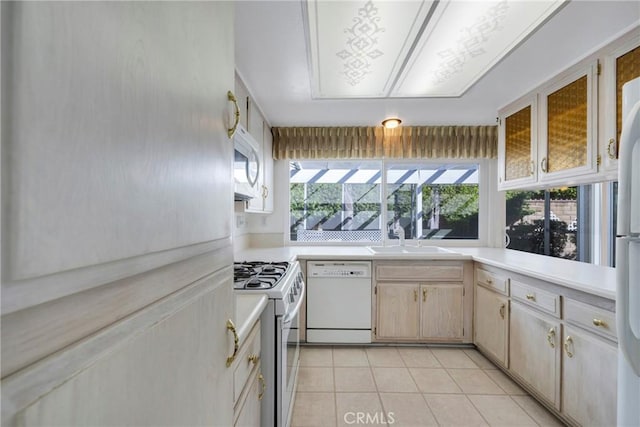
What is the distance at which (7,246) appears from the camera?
0.72ft

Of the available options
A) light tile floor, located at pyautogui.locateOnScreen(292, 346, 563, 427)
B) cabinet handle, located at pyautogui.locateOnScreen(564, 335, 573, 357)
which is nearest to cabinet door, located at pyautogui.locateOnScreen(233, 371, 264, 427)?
light tile floor, located at pyautogui.locateOnScreen(292, 346, 563, 427)

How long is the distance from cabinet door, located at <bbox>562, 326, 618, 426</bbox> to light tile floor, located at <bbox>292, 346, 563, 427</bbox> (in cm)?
33

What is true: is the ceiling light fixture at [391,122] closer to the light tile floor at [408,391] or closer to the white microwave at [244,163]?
the white microwave at [244,163]

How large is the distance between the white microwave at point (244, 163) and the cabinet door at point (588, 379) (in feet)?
6.96

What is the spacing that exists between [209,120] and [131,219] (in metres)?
0.32

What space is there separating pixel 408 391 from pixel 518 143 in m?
2.27

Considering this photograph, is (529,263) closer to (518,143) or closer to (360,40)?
(518,143)

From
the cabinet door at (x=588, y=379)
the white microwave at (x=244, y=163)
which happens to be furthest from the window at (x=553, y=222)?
the white microwave at (x=244, y=163)

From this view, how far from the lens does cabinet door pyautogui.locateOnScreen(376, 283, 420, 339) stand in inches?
112

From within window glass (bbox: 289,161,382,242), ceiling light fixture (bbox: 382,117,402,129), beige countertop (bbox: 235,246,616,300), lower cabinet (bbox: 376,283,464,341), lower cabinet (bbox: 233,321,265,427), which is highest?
ceiling light fixture (bbox: 382,117,402,129)

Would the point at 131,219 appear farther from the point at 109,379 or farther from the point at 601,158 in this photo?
the point at 601,158

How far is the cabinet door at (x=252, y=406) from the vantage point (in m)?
0.96

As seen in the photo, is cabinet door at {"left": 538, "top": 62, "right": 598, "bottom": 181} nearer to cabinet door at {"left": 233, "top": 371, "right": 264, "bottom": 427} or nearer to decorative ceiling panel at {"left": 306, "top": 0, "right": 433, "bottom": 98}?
decorative ceiling panel at {"left": 306, "top": 0, "right": 433, "bottom": 98}

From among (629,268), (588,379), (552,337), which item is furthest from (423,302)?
(629,268)
